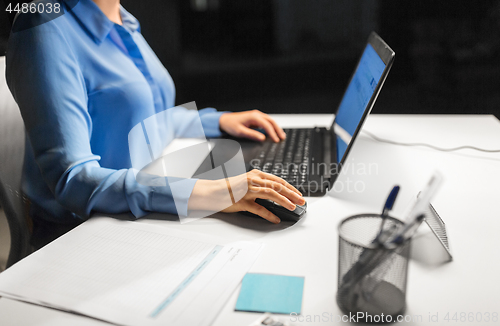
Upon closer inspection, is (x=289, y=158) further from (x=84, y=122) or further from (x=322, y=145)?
(x=84, y=122)

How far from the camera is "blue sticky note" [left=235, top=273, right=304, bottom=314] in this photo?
471 mm

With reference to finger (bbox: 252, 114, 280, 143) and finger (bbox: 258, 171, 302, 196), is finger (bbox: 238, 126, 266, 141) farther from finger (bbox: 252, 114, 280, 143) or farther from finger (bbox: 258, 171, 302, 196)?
finger (bbox: 258, 171, 302, 196)

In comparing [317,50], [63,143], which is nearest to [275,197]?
[63,143]

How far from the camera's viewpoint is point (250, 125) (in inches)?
47.5

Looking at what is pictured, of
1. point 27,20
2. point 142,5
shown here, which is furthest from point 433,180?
point 142,5

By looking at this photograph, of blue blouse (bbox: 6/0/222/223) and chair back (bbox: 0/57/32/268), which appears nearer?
blue blouse (bbox: 6/0/222/223)

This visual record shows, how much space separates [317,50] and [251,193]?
113cm

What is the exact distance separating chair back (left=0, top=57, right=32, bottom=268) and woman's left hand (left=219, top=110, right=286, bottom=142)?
57 cm

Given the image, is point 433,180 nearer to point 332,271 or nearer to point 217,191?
point 332,271

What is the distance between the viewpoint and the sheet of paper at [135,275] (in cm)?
46

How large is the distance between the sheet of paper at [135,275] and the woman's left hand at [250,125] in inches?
21.7

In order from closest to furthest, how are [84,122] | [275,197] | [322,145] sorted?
[275,197] < [84,122] < [322,145]

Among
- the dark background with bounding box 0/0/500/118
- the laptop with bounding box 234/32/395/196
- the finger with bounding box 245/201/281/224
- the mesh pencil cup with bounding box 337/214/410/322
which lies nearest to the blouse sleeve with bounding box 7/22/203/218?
the finger with bounding box 245/201/281/224

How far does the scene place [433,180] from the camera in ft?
1.25
